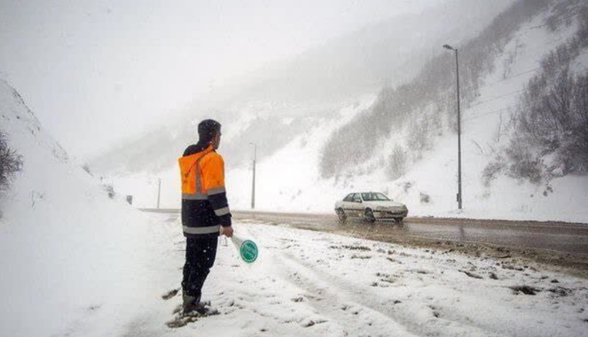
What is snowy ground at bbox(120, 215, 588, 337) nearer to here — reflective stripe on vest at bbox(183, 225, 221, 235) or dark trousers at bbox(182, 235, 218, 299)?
dark trousers at bbox(182, 235, 218, 299)

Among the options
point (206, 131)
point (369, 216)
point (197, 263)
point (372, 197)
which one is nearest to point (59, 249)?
point (197, 263)

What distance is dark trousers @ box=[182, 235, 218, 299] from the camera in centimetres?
367

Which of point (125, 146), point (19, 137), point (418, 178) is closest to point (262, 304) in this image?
point (19, 137)

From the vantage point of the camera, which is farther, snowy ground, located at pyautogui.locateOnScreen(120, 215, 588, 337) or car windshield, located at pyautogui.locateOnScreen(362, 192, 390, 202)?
car windshield, located at pyautogui.locateOnScreen(362, 192, 390, 202)

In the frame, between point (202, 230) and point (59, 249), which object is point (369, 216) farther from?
point (202, 230)

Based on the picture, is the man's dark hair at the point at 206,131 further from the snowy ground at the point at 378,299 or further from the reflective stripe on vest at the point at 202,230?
the snowy ground at the point at 378,299

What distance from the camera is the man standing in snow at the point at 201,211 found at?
3.62 meters

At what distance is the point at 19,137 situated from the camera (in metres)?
11.0

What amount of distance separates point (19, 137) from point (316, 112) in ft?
212

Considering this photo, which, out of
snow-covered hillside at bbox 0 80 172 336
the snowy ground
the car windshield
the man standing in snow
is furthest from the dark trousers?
the car windshield

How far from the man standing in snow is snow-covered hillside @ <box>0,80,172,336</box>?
2.30ft

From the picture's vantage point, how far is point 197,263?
12.2 feet

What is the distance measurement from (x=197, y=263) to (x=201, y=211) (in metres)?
0.56

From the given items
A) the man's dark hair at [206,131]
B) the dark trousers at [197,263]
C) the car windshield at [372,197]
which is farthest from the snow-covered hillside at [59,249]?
the car windshield at [372,197]
